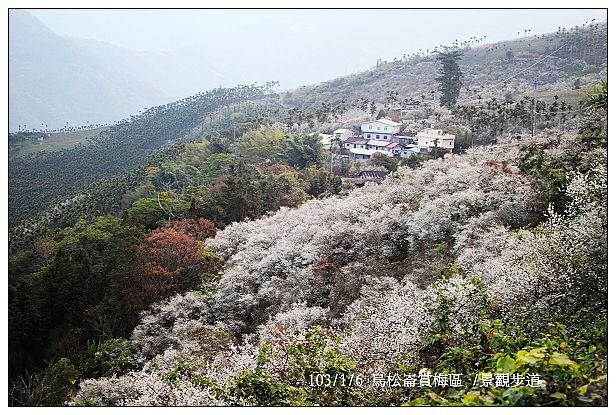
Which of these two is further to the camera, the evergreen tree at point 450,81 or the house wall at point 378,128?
the evergreen tree at point 450,81

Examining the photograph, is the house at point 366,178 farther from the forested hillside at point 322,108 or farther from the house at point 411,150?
the forested hillside at point 322,108

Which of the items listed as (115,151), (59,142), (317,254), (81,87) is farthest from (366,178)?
(59,142)

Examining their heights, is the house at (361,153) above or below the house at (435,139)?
below

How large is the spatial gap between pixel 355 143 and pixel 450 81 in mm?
3616

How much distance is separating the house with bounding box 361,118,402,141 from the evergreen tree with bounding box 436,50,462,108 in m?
2.12

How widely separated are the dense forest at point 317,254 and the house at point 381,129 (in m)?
0.25

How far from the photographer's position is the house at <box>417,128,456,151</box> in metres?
11.6

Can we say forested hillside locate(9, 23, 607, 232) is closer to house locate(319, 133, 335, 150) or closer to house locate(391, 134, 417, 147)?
house locate(391, 134, 417, 147)

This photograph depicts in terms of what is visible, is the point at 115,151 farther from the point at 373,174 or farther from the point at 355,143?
the point at 373,174

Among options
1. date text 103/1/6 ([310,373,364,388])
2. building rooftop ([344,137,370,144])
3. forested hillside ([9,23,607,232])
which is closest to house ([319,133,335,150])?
building rooftop ([344,137,370,144])

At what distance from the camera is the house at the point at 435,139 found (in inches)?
458

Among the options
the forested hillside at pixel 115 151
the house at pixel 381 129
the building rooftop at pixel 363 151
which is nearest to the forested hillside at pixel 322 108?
the forested hillside at pixel 115 151
